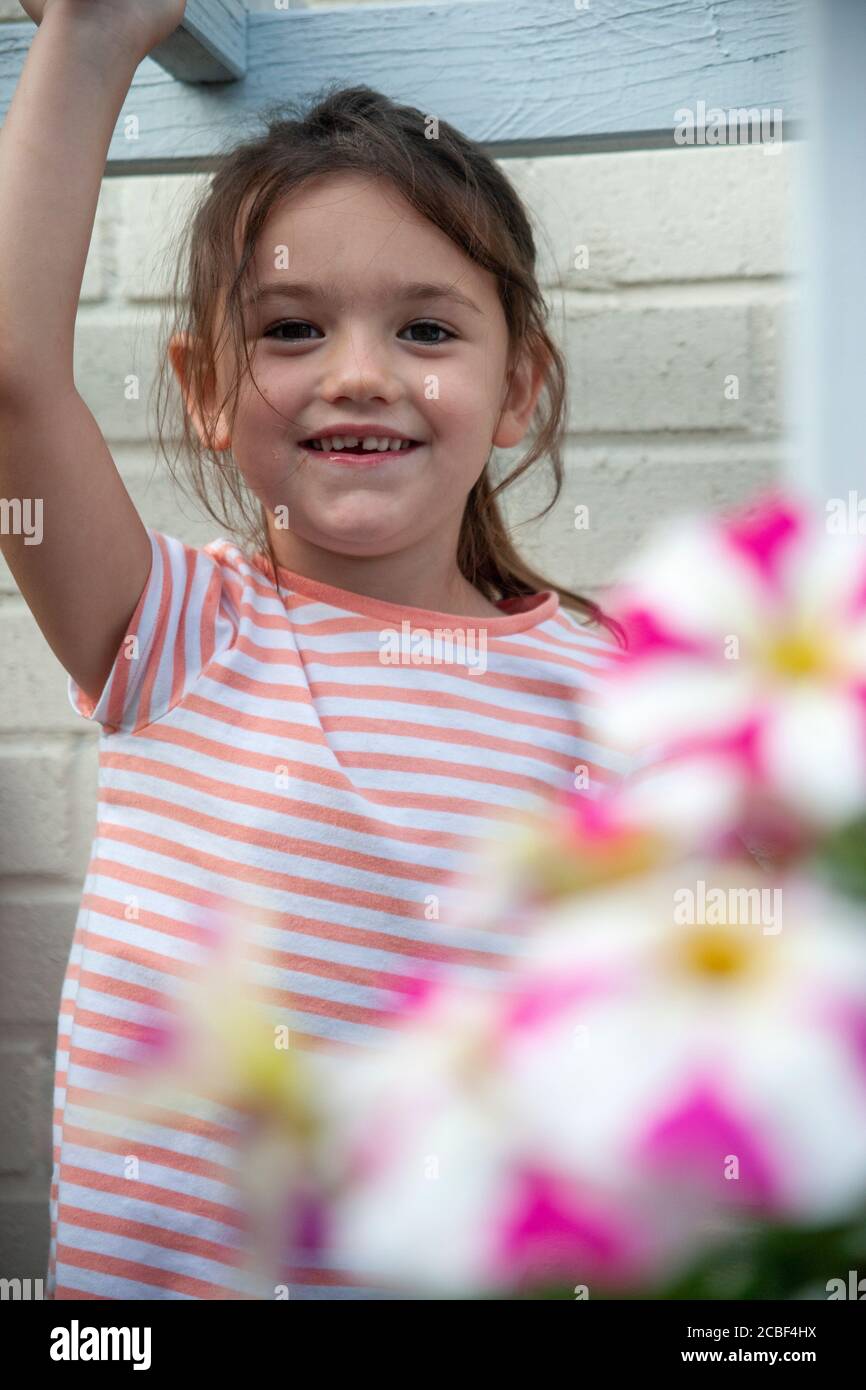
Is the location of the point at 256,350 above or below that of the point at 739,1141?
above

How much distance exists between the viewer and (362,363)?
1.63 feet

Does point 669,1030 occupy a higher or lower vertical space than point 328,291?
lower

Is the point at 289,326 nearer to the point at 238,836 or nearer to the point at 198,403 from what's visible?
the point at 198,403

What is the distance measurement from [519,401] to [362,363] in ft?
0.56

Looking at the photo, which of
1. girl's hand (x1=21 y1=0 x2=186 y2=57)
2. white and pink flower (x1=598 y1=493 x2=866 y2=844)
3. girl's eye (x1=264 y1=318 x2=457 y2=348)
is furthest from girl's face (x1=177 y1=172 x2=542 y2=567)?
white and pink flower (x1=598 y1=493 x2=866 y2=844)

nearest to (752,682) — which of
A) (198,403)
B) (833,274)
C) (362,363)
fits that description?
(833,274)

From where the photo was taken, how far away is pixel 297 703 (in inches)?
21.1

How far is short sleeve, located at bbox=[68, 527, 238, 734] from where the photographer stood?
0.52 metres

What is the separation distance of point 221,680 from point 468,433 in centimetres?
15

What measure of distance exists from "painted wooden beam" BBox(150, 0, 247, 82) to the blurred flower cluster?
0.47 metres
